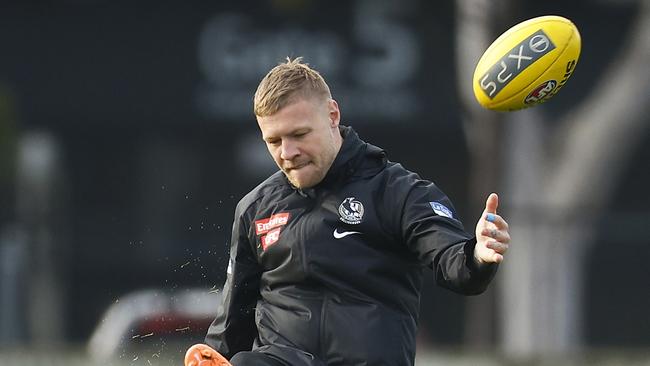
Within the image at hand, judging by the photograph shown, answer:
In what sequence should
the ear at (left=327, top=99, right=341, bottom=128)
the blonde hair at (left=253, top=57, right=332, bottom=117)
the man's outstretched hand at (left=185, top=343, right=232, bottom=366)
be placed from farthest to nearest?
the ear at (left=327, top=99, right=341, bottom=128), the blonde hair at (left=253, top=57, right=332, bottom=117), the man's outstretched hand at (left=185, top=343, right=232, bottom=366)

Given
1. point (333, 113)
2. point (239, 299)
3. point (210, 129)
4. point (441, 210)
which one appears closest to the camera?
point (441, 210)

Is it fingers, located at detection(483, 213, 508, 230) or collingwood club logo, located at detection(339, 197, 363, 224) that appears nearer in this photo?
fingers, located at detection(483, 213, 508, 230)

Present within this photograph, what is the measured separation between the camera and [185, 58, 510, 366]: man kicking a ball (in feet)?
23.4

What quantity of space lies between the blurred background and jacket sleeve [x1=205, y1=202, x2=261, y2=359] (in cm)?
1142

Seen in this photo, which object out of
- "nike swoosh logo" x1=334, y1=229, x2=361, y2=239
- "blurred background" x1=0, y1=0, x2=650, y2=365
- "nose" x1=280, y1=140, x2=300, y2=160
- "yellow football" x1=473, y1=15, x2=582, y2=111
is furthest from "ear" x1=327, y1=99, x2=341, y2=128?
"blurred background" x1=0, y1=0, x2=650, y2=365

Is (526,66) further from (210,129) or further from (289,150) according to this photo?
(210,129)

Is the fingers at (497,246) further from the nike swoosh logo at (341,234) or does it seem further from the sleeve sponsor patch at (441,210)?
the nike swoosh logo at (341,234)

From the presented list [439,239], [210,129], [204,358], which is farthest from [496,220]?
[210,129]

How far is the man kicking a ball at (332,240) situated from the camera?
281 inches

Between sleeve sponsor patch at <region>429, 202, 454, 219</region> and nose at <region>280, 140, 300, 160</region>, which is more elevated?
nose at <region>280, 140, 300, 160</region>

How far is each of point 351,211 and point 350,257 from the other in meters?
0.20

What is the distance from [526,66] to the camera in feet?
24.9

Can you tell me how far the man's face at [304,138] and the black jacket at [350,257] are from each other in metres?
0.07

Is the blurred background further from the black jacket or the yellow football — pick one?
the black jacket
